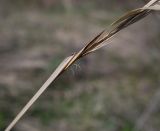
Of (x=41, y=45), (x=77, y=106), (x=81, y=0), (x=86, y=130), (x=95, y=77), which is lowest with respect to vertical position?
(x=86, y=130)

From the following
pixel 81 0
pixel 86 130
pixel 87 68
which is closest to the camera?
pixel 86 130

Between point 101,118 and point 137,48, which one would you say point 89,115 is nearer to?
point 101,118

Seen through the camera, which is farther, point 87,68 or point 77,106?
point 87,68

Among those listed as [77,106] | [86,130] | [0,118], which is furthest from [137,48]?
[0,118]

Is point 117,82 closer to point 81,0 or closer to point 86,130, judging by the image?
point 86,130

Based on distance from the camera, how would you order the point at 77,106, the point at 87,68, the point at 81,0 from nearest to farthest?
the point at 77,106
the point at 87,68
the point at 81,0

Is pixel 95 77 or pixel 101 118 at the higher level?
pixel 95 77

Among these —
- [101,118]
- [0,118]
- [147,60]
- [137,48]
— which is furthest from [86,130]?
[137,48]
